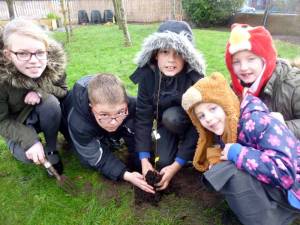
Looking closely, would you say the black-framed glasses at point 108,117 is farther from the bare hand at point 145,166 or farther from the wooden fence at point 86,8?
the wooden fence at point 86,8

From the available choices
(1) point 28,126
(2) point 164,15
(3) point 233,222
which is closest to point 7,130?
(1) point 28,126

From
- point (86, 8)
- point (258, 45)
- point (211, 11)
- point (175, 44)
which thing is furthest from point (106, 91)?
point (86, 8)

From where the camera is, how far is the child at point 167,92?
2.45 m

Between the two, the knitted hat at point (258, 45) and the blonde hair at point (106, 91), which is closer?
the knitted hat at point (258, 45)

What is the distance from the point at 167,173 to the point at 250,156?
0.81m

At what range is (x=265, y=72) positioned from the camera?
7.40 feet

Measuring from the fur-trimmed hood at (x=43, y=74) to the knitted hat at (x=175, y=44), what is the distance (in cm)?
66

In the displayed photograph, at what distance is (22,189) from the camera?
275cm

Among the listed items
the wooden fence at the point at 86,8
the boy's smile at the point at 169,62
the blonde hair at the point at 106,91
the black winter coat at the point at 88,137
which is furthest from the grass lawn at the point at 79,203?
the wooden fence at the point at 86,8

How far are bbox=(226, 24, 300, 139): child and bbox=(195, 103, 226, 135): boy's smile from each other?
1.18 ft

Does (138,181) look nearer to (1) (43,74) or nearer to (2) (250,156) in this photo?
(2) (250,156)

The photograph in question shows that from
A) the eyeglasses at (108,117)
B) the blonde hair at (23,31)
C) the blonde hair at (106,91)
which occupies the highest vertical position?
the blonde hair at (23,31)

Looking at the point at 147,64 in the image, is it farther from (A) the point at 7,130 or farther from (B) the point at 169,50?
(A) the point at 7,130

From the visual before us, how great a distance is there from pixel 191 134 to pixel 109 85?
71 cm
